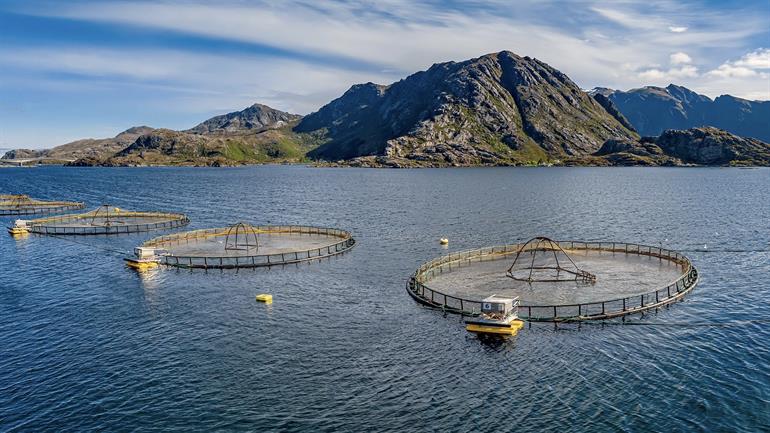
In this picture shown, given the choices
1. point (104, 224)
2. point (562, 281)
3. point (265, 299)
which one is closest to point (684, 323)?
point (562, 281)

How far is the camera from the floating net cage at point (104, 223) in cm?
14762

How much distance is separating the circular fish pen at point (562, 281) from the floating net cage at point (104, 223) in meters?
95.8

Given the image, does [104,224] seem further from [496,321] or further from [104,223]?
[496,321]

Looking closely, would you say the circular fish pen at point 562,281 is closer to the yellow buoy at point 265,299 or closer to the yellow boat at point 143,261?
the yellow buoy at point 265,299

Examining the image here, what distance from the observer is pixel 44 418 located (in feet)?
161

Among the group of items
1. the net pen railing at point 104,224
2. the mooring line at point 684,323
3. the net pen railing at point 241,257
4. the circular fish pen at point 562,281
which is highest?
the net pen railing at point 104,224

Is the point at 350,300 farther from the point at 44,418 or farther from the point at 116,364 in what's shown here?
the point at 44,418

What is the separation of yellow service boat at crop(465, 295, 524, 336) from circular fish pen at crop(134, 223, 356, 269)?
49.5 m

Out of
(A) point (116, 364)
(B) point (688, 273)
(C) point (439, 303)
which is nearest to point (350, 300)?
(C) point (439, 303)

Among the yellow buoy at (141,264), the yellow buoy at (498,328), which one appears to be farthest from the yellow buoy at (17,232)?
the yellow buoy at (498,328)

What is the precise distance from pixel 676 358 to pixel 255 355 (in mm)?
46728

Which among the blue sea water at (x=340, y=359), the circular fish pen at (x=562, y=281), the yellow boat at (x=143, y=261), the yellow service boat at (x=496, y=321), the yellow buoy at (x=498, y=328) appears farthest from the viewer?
the yellow boat at (x=143, y=261)

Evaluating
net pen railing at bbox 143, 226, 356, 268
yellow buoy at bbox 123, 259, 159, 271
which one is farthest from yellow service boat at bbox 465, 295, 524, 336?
yellow buoy at bbox 123, 259, 159, 271

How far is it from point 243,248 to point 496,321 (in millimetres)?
69038
